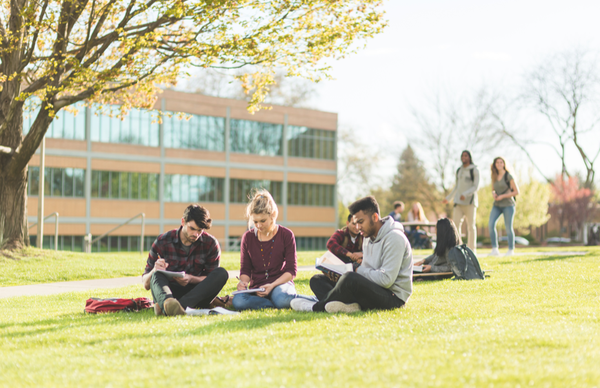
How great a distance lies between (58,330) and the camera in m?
5.24

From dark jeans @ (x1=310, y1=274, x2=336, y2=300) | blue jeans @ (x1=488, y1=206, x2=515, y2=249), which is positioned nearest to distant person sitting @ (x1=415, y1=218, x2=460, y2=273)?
dark jeans @ (x1=310, y1=274, x2=336, y2=300)

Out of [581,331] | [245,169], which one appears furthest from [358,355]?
[245,169]

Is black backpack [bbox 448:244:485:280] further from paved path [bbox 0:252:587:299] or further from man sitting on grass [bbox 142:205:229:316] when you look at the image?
paved path [bbox 0:252:587:299]

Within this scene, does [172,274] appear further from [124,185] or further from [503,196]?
[124,185]

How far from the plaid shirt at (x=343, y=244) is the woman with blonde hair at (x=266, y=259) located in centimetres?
164

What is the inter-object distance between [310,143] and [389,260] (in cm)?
4475

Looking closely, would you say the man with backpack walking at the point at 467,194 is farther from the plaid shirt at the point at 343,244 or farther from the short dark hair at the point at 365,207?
the short dark hair at the point at 365,207

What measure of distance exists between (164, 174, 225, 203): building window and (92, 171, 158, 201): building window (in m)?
1.11

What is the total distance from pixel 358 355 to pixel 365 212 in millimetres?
2174

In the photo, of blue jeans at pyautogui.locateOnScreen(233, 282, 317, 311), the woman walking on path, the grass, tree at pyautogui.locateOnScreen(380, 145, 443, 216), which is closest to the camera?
blue jeans at pyautogui.locateOnScreen(233, 282, 317, 311)

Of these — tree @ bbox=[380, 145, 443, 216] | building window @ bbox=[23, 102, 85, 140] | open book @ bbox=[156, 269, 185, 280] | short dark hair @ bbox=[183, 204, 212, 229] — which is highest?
building window @ bbox=[23, 102, 85, 140]

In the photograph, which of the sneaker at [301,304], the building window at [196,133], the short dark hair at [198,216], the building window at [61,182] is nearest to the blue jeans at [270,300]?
the sneaker at [301,304]

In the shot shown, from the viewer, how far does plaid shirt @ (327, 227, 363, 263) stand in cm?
830

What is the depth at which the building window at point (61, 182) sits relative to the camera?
124 feet
